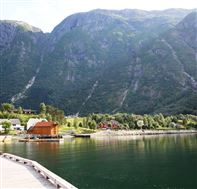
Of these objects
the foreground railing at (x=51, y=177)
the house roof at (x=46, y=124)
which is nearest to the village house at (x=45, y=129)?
the house roof at (x=46, y=124)

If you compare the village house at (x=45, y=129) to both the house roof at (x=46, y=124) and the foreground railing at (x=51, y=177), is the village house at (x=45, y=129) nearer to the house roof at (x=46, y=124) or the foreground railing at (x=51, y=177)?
the house roof at (x=46, y=124)

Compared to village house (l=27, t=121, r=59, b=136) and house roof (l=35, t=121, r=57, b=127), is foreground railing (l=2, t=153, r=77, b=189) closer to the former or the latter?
village house (l=27, t=121, r=59, b=136)

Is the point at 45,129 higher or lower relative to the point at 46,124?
lower

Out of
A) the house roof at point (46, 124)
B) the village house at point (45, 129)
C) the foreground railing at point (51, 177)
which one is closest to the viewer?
the foreground railing at point (51, 177)

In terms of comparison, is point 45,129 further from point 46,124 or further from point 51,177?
point 51,177

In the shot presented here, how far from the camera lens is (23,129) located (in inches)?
7657

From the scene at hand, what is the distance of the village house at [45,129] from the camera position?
17425cm

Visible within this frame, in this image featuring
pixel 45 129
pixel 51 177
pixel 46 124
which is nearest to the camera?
pixel 51 177

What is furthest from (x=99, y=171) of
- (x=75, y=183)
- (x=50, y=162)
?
(x=50, y=162)

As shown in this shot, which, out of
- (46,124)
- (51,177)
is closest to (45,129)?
(46,124)

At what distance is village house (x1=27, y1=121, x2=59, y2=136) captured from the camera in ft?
572

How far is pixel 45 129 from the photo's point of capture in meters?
176

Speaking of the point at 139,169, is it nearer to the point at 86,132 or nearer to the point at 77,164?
the point at 77,164

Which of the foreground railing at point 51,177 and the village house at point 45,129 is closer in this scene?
the foreground railing at point 51,177
